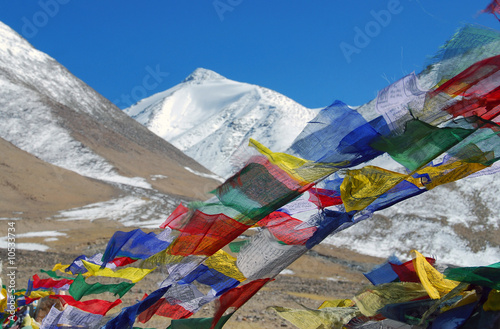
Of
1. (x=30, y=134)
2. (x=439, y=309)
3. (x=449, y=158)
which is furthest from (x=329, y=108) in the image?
(x=30, y=134)

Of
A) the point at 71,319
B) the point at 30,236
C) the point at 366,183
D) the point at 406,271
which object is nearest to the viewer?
the point at 366,183

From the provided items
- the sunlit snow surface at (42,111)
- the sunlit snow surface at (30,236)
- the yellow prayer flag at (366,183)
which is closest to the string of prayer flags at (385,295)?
the yellow prayer flag at (366,183)

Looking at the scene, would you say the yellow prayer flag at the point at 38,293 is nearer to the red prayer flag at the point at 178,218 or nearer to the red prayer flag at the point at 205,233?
the red prayer flag at the point at 178,218

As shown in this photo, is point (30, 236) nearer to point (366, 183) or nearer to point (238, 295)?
point (238, 295)

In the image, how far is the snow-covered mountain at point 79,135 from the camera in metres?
62.1

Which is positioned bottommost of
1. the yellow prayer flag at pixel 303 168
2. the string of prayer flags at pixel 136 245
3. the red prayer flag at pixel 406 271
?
the red prayer flag at pixel 406 271

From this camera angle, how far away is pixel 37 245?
28.4 meters

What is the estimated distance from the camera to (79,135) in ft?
226

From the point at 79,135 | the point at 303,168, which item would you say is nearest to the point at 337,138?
the point at 303,168

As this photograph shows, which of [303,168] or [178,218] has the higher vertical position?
[303,168]

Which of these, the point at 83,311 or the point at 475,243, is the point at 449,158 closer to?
the point at 83,311

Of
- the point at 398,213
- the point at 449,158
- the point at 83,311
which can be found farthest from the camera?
the point at 398,213

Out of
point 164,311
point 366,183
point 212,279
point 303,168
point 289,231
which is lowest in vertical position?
point 164,311

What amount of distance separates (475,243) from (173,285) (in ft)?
114
